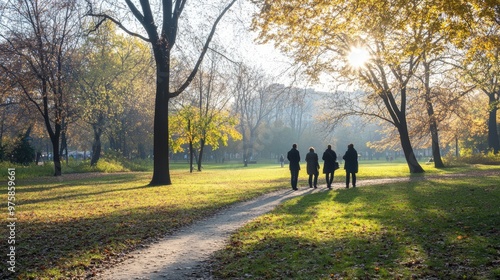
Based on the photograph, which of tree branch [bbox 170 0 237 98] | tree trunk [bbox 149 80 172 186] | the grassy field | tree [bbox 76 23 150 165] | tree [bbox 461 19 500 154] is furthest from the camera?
tree [bbox 76 23 150 165]

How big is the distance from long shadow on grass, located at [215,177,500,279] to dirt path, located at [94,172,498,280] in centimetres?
42

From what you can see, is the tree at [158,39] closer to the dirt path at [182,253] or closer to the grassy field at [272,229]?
the grassy field at [272,229]

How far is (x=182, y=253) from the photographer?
7785mm

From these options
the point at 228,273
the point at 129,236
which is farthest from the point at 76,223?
the point at 228,273

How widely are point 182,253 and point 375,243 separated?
364cm

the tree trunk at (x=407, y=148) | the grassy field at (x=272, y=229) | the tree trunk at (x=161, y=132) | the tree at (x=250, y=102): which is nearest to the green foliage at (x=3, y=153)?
the tree trunk at (x=161, y=132)

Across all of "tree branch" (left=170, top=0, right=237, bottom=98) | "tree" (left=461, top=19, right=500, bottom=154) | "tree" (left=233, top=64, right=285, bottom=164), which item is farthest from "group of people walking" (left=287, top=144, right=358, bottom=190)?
"tree branch" (left=170, top=0, right=237, bottom=98)

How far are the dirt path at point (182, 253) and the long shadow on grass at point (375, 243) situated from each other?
417mm

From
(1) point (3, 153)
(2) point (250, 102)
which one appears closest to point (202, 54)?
(1) point (3, 153)

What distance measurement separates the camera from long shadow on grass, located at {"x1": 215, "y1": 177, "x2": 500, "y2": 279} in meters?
6.34

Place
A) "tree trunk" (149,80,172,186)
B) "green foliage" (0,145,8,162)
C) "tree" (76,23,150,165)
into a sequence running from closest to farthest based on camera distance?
"tree trunk" (149,80,172,186)
"green foliage" (0,145,8,162)
"tree" (76,23,150,165)

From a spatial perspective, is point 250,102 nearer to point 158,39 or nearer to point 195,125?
point 195,125

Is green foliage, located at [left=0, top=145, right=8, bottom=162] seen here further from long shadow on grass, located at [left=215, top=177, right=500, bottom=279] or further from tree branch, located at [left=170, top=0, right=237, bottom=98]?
long shadow on grass, located at [left=215, top=177, right=500, bottom=279]

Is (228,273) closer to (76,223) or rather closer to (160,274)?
(160,274)
